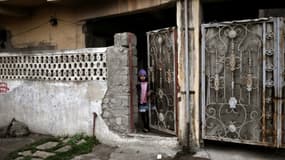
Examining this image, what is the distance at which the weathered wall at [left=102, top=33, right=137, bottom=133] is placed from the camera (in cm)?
595

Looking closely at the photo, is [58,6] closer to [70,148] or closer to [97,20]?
[97,20]

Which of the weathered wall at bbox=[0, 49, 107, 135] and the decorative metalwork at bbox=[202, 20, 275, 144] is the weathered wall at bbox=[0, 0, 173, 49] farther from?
the decorative metalwork at bbox=[202, 20, 275, 144]

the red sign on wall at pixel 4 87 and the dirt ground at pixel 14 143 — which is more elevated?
the red sign on wall at pixel 4 87

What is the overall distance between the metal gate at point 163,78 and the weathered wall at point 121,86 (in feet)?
1.19

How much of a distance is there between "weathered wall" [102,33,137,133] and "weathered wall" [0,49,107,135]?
0.73ft

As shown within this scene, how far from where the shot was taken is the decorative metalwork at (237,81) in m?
4.82

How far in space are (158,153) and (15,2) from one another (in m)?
5.33

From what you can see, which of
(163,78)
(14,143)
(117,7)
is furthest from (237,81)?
(14,143)

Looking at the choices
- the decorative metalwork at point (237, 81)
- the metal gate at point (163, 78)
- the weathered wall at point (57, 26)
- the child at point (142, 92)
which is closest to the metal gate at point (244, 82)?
the decorative metalwork at point (237, 81)

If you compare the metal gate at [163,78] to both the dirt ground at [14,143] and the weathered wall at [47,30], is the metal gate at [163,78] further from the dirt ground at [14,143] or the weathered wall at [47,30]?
the dirt ground at [14,143]

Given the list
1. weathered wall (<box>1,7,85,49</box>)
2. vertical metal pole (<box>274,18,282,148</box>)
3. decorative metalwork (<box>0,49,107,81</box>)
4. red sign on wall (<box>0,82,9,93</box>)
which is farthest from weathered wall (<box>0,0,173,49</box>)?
vertical metal pole (<box>274,18,282,148</box>)

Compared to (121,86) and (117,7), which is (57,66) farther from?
(117,7)

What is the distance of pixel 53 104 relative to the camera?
6992 mm

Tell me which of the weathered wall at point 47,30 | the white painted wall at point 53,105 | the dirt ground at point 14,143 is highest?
the weathered wall at point 47,30
